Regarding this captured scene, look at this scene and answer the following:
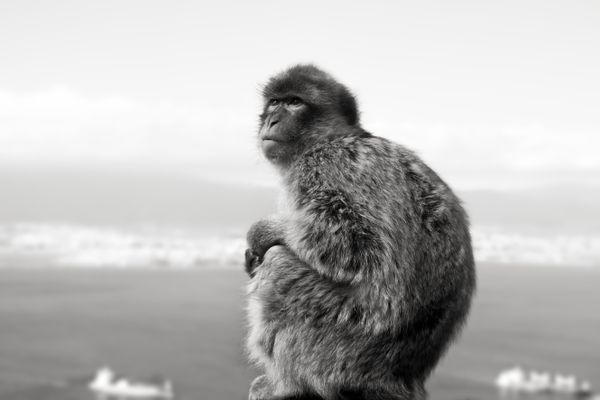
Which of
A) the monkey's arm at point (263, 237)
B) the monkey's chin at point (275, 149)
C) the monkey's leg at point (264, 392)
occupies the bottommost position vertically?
the monkey's leg at point (264, 392)

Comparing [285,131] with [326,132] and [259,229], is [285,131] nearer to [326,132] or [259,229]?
[326,132]

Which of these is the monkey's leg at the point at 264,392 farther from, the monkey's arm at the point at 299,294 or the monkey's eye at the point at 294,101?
the monkey's eye at the point at 294,101

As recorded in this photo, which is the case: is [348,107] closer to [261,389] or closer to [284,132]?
[284,132]

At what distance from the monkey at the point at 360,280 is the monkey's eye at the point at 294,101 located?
869 millimetres

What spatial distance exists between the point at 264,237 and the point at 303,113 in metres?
1.30

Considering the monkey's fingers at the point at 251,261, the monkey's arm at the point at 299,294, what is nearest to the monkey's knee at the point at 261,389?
the monkey's arm at the point at 299,294

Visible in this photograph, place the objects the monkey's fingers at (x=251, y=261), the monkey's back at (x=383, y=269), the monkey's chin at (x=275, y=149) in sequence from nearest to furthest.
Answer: the monkey's back at (x=383, y=269) → the monkey's fingers at (x=251, y=261) → the monkey's chin at (x=275, y=149)

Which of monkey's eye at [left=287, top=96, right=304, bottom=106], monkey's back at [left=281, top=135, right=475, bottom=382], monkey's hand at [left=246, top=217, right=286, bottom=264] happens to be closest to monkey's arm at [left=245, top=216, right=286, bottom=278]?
monkey's hand at [left=246, top=217, right=286, bottom=264]

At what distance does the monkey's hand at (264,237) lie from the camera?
632 cm

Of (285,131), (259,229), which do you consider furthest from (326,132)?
(259,229)

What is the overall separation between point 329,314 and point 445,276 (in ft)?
3.13

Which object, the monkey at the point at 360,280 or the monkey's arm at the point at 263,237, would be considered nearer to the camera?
the monkey at the point at 360,280

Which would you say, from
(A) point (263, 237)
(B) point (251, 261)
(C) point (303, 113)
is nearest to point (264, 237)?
(A) point (263, 237)

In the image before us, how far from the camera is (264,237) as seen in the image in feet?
20.8
